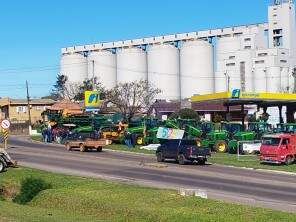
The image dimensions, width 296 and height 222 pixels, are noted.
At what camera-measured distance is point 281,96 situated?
65312 millimetres

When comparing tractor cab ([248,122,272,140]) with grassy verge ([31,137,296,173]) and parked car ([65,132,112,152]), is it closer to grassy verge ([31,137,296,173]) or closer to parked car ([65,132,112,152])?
grassy verge ([31,137,296,173])

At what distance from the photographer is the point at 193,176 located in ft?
105

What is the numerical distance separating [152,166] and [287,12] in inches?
4565

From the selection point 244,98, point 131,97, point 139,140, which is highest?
point 131,97

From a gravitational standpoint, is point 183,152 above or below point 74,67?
below

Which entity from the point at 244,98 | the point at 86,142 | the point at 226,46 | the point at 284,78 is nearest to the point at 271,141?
the point at 86,142

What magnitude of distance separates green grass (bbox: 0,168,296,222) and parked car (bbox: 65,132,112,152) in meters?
32.6

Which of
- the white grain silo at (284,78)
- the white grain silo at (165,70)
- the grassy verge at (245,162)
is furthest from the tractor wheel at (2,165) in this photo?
the white grain silo at (165,70)

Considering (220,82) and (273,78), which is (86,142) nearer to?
(273,78)

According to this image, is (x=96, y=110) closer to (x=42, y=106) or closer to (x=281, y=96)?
(x=281, y=96)

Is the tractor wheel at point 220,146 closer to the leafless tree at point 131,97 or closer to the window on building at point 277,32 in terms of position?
the leafless tree at point 131,97

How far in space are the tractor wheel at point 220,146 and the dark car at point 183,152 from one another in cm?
1144

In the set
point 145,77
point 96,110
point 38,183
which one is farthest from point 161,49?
point 38,183

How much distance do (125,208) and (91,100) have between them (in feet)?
209
